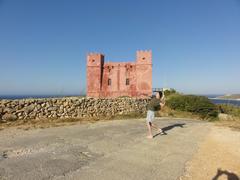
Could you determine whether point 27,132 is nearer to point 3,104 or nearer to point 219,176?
point 3,104

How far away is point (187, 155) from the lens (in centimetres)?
612

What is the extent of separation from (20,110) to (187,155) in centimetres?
896

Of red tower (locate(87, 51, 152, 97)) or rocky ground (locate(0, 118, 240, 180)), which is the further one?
red tower (locate(87, 51, 152, 97))

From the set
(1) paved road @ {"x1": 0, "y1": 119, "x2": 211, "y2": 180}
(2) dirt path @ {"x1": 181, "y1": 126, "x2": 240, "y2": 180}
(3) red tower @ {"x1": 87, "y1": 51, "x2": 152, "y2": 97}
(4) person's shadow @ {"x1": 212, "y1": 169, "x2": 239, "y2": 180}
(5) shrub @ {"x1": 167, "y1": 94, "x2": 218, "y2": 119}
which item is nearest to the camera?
(1) paved road @ {"x1": 0, "y1": 119, "x2": 211, "y2": 180}

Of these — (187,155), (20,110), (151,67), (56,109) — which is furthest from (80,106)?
(151,67)

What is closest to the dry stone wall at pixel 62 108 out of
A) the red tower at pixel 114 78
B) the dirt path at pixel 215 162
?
the dirt path at pixel 215 162

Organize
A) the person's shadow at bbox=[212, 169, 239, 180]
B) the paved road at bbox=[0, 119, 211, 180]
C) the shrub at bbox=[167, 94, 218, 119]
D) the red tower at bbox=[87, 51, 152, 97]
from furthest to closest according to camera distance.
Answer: the red tower at bbox=[87, 51, 152, 97], the shrub at bbox=[167, 94, 218, 119], the person's shadow at bbox=[212, 169, 239, 180], the paved road at bbox=[0, 119, 211, 180]

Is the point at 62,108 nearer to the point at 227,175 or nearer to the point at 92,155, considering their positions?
the point at 92,155

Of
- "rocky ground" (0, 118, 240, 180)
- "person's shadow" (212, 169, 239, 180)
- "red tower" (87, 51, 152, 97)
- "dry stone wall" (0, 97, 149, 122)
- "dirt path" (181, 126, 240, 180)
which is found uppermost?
"red tower" (87, 51, 152, 97)

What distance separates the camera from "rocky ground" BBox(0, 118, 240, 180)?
460 centimetres

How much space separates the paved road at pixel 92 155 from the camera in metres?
4.54

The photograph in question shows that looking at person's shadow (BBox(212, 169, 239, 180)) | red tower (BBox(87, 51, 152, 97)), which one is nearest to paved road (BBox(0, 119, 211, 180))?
person's shadow (BBox(212, 169, 239, 180))

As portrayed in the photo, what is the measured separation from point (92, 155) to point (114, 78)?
103 ft

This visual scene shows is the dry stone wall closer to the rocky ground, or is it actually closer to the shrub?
the rocky ground
